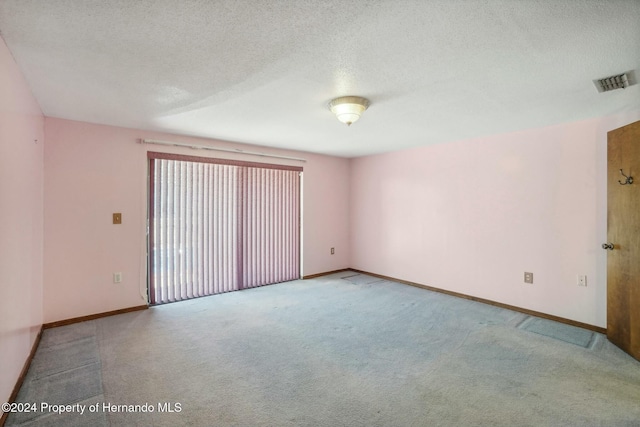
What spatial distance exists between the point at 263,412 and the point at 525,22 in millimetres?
2671

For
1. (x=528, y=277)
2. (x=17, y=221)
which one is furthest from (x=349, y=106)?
(x=528, y=277)

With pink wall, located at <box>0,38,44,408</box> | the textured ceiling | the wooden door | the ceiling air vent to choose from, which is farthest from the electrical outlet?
pink wall, located at <box>0,38,44,408</box>

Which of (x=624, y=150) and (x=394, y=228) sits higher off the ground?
(x=624, y=150)

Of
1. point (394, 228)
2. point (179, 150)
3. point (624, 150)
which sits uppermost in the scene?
point (179, 150)

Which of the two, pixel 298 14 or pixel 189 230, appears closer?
pixel 298 14

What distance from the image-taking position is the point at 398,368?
2.38 metres

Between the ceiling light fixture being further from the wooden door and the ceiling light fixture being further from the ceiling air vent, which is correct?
the wooden door

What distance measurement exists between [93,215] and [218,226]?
1476 millimetres

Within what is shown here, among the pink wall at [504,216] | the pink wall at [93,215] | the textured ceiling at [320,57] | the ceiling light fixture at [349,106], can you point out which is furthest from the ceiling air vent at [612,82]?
the pink wall at [93,215]

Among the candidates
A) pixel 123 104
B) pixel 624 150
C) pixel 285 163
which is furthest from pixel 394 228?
pixel 123 104

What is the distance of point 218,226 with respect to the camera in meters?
4.41

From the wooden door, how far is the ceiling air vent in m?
0.53

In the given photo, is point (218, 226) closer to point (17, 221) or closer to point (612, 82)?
point (17, 221)

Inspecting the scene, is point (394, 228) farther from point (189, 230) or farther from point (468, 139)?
point (189, 230)
